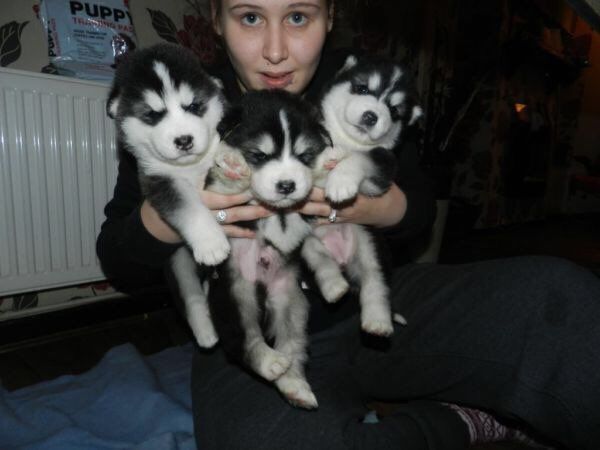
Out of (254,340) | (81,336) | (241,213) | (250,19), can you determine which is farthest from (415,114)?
(81,336)

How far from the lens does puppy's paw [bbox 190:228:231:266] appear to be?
4.18 ft

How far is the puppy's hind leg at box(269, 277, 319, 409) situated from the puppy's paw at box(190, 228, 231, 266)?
0.35m

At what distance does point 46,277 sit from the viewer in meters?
2.52

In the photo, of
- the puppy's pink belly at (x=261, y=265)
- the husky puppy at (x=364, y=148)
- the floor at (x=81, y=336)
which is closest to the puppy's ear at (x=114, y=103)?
the puppy's pink belly at (x=261, y=265)

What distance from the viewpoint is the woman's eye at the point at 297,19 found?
1.58 meters

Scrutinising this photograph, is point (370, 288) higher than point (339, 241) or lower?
lower

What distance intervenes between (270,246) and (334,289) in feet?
0.90

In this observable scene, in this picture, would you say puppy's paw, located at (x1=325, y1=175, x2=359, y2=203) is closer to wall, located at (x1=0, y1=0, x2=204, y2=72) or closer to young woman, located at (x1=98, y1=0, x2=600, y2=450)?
young woman, located at (x1=98, y1=0, x2=600, y2=450)

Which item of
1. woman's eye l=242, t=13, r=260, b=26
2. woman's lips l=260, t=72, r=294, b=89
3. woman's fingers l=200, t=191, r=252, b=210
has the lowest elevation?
woman's fingers l=200, t=191, r=252, b=210

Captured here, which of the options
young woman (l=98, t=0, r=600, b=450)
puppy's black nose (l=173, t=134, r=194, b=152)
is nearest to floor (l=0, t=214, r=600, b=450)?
young woman (l=98, t=0, r=600, b=450)

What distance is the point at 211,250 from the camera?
1.28m

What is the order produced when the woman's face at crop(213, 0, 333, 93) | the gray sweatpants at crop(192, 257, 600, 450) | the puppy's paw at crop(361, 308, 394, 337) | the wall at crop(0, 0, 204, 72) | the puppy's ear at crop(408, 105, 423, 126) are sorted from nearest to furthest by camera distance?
the gray sweatpants at crop(192, 257, 600, 450) < the puppy's paw at crop(361, 308, 394, 337) < the woman's face at crop(213, 0, 333, 93) < the puppy's ear at crop(408, 105, 423, 126) < the wall at crop(0, 0, 204, 72)

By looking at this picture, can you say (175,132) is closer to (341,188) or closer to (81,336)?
(341,188)

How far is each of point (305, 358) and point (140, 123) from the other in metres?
0.93
